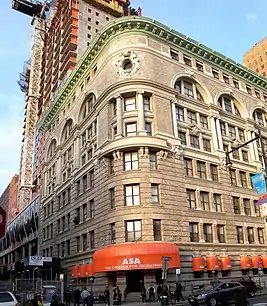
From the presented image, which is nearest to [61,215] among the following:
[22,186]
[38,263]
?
[38,263]

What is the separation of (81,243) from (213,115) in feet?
74.7

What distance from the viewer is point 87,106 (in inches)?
1934

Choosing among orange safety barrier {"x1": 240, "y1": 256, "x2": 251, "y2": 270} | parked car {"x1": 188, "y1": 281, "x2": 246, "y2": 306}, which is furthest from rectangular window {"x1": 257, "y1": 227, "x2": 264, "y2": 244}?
parked car {"x1": 188, "y1": 281, "x2": 246, "y2": 306}

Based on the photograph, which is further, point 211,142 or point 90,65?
point 90,65

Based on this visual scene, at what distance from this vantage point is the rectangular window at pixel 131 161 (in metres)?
36.0

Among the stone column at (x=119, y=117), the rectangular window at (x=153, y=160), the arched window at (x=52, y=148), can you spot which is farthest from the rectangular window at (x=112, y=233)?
the arched window at (x=52, y=148)

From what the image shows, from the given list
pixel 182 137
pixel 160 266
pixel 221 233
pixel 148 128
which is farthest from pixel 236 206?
pixel 160 266

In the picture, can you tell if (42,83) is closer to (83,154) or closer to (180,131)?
(83,154)

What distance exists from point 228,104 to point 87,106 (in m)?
19.6

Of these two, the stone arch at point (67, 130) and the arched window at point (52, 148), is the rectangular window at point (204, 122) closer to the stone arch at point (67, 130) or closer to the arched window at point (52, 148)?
the stone arch at point (67, 130)

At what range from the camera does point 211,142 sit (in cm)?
4388

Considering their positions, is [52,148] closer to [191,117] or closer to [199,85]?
[191,117]

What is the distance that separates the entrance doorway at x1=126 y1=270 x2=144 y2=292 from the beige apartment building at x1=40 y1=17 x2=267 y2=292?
10 cm

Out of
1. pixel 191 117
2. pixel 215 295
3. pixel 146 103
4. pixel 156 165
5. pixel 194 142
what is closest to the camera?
pixel 215 295
